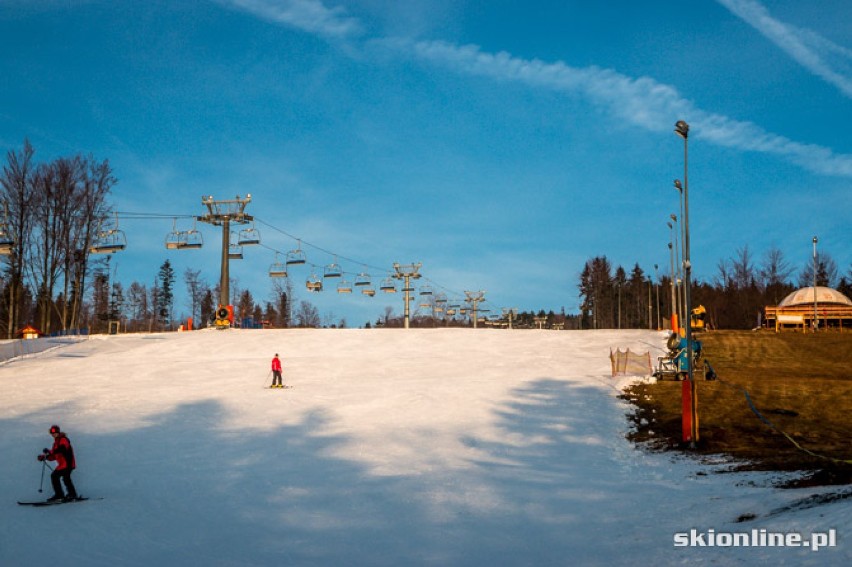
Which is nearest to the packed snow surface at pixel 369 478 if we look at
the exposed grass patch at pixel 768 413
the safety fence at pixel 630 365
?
the exposed grass patch at pixel 768 413

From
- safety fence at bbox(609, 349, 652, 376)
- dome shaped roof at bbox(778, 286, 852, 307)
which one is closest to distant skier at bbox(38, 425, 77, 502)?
safety fence at bbox(609, 349, 652, 376)

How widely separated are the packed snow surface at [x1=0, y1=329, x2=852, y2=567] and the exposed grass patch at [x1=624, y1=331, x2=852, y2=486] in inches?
43.4

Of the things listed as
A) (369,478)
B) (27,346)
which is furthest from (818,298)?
(27,346)

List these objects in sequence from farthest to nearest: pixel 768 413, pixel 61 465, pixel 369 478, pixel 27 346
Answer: pixel 27 346
pixel 768 413
pixel 369 478
pixel 61 465

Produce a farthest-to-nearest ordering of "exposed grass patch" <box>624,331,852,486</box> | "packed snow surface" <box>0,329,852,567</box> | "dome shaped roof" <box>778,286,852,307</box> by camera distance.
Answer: "dome shaped roof" <box>778,286,852,307</box>, "exposed grass patch" <box>624,331,852,486</box>, "packed snow surface" <box>0,329,852,567</box>

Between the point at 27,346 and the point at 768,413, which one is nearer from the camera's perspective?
the point at 768,413

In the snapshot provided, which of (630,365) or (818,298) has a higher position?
(818,298)

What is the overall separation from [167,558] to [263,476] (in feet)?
19.4

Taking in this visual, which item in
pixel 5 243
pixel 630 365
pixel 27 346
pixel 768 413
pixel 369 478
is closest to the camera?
pixel 369 478

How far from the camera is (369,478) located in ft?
54.1

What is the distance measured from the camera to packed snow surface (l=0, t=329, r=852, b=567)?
35.7 feet

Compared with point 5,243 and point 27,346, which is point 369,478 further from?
point 27,346

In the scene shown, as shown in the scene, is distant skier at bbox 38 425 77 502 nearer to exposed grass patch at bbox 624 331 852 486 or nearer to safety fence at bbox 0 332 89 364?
exposed grass patch at bbox 624 331 852 486

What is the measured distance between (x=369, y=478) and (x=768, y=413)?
14045 millimetres
